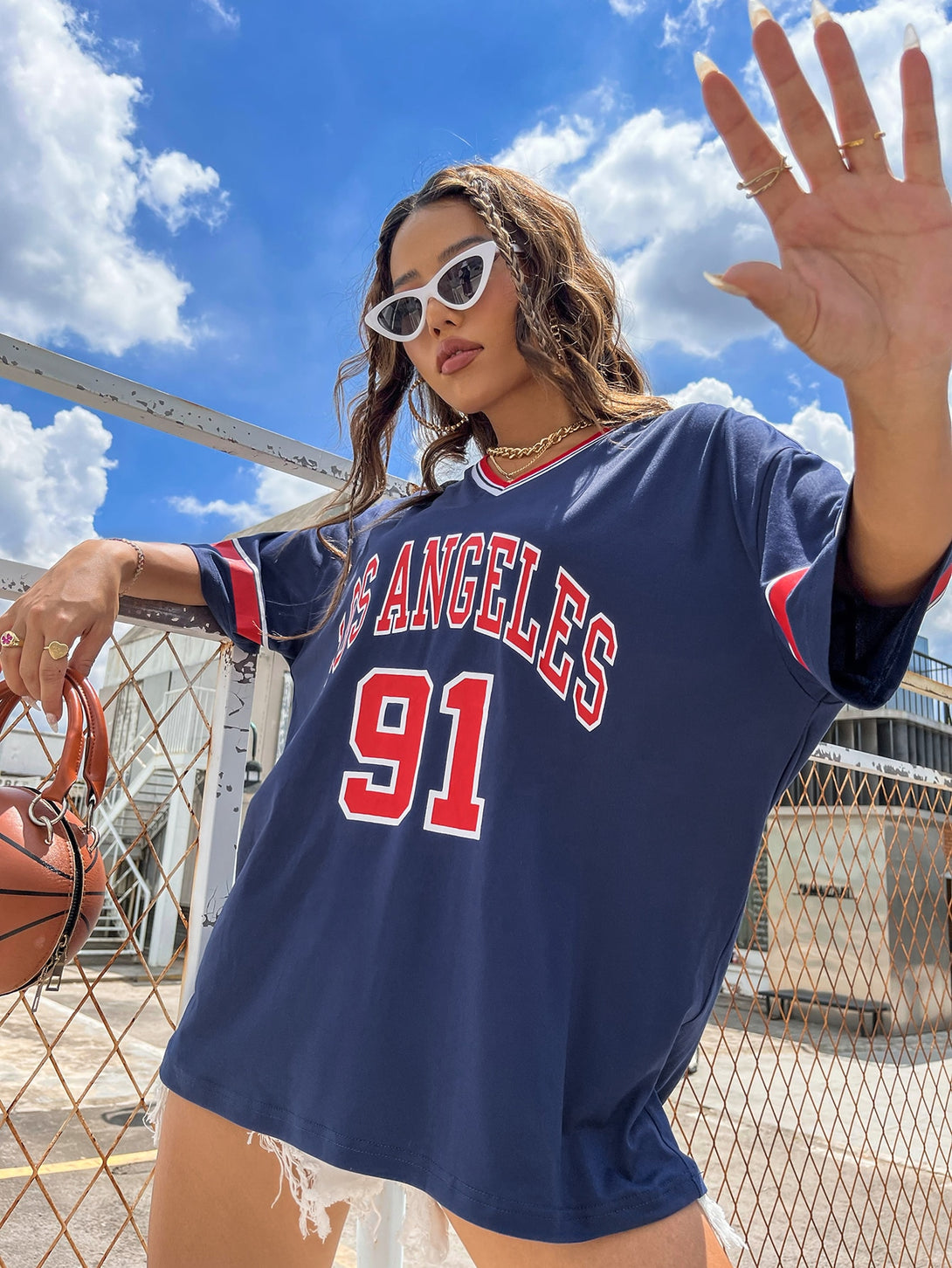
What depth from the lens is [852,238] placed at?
57cm

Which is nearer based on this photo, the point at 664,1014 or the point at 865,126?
the point at 865,126

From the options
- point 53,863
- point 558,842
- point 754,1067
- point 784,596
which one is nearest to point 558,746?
point 558,842

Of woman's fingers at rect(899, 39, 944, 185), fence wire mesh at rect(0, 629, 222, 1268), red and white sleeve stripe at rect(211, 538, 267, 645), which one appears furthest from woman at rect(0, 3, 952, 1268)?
fence wire mesh at rect(0, 629, 222, 1268)

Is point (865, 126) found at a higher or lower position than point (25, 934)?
higher

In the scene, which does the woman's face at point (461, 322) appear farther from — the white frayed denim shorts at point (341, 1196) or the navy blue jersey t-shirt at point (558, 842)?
the white frayed denim shorts at point (341, 1196)

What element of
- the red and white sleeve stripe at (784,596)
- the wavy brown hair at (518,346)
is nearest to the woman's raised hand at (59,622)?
the wavy brown hair at (518,346)

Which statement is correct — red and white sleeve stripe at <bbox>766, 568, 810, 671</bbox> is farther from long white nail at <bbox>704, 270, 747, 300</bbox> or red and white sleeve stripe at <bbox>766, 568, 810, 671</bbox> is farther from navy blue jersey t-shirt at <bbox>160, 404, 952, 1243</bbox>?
long white nail at <bbox>704, 270, 747, 300</bbox>

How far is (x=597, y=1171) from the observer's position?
751mm

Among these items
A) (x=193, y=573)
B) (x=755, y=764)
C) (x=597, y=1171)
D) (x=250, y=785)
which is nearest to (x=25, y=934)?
(x=193, y=573)

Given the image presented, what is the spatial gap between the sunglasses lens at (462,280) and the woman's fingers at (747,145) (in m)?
0.53

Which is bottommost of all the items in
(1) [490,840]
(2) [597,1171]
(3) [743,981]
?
(3) [743,981]

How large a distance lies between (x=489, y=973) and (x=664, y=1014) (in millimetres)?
158

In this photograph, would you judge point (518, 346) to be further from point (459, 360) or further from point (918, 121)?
point (918, 121)

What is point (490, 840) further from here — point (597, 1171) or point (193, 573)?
point (193, 573)
